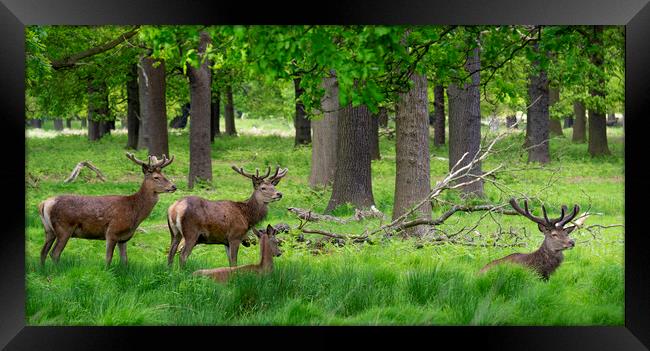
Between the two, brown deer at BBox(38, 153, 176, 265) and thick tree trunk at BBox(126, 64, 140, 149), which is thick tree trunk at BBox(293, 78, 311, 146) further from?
brown deer at BBox(38, 153, 176, 265)

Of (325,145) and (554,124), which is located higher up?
(554,124)

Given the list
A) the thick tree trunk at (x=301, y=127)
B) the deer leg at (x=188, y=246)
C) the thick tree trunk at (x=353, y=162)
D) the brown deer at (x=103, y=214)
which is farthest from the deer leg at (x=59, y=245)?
the thick tree trunk at (x=301, y=127)

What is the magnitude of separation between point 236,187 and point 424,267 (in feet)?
16.2

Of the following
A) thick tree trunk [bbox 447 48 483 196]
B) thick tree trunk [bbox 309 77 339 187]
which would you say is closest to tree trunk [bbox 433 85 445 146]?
thick tree trunk [bbox 309 77 339 187]

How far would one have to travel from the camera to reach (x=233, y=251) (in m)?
9.61

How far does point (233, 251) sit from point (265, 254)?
44.4 inches

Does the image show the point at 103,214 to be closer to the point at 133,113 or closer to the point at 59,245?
the point at 59,245

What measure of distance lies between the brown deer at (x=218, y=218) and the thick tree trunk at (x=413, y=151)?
2.28 meters

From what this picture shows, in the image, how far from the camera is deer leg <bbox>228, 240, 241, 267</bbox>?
9469 millimetres

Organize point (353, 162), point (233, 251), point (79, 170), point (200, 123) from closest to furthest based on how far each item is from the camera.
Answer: point (233, 251) < point (79, 170) < point (353, 162) < point (200, 123)

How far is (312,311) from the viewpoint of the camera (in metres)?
7.83
